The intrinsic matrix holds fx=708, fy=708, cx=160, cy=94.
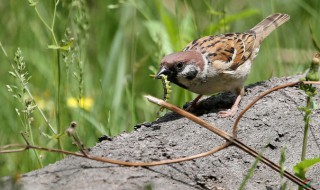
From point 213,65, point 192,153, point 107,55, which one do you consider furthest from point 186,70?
point 107,55

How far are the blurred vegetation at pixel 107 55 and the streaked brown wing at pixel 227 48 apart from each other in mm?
300

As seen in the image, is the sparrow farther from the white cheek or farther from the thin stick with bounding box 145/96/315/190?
the thin stick with bounding box 145/96/315/190

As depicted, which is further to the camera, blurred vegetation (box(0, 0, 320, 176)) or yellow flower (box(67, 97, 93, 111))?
yellow flower (box(67, 97, 93, 111))

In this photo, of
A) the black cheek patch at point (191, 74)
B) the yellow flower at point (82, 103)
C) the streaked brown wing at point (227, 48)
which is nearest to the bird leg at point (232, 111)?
the black cheek patch at point (191, 74)

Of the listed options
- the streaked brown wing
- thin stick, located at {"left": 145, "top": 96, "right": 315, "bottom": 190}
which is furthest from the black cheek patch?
thin stick, located at {"left": 145, "top": 96, "right": 315, "bottom": 190}

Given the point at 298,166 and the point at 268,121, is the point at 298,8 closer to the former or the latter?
the point at 268,121

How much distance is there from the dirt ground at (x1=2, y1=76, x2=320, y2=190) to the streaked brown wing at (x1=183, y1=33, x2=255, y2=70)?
49 cm

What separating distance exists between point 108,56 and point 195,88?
1919 mm

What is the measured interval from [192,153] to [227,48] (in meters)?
1.46

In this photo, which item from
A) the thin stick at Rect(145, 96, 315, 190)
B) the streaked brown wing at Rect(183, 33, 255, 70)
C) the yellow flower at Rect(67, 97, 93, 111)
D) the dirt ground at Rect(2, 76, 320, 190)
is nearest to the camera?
the dirt ground at Rect(2, 76, 320, 190)

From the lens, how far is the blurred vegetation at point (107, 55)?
4578 millimetres

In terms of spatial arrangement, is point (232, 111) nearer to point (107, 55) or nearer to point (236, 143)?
point (236, 143)

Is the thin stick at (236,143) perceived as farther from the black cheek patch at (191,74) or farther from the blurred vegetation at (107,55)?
the blurred vegetation at (107,55)

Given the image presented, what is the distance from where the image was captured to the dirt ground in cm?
287
